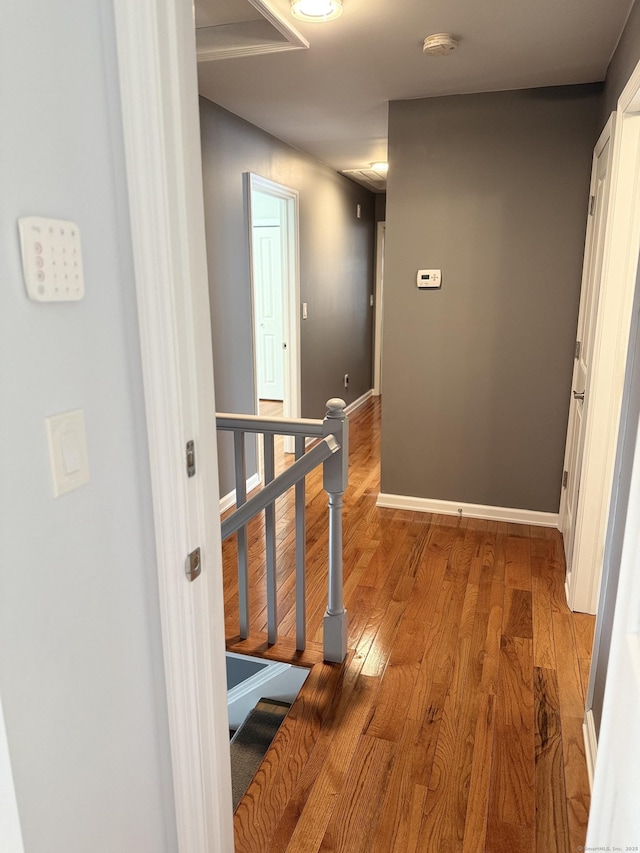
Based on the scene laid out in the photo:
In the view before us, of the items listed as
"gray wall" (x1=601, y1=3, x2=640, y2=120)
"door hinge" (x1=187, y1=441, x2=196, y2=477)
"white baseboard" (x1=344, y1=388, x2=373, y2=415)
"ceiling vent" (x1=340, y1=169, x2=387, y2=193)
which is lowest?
"white baseboard" (x1=344, y1=388, x2=373, y2=415)

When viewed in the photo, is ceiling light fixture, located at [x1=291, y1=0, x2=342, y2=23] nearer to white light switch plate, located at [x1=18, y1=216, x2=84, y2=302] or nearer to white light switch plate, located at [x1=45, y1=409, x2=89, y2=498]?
white light switch plate, located at [x1=18, y1=216, x2=84, y2=302]

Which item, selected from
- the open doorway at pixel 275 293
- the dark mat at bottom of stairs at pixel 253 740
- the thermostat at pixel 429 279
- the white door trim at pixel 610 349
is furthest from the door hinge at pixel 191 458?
the open doorway at pixel 275 293

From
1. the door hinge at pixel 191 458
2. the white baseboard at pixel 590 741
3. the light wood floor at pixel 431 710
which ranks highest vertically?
the door hinge at pixel 191 458

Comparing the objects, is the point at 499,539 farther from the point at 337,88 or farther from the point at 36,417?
the point at 36,417

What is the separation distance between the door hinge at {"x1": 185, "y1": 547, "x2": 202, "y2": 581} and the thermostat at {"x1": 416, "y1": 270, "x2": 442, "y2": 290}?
8.78 feet

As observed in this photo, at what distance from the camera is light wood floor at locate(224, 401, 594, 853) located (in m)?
1.58

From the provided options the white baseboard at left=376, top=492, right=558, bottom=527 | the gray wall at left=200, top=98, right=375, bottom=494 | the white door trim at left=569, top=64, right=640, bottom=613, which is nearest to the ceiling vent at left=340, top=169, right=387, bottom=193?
the gray wall at left=200, top=98, right=375, bottom=494

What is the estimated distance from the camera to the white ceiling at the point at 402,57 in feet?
7.22

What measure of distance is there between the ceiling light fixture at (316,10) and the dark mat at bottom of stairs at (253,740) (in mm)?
2547

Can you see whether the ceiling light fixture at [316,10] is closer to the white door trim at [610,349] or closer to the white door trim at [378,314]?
the white door trim at [610,349]

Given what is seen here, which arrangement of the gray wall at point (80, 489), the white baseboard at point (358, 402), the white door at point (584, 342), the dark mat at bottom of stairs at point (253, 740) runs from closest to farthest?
the gray wall at point (80, 489)
the dark mat at bottom of stairs at point (253, 740)
the white door at point (584, 342)
the white baseboard at point (358, 402)

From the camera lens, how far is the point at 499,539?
3318 mm

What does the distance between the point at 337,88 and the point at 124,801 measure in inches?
125

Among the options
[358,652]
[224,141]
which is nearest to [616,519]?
[358,652]
